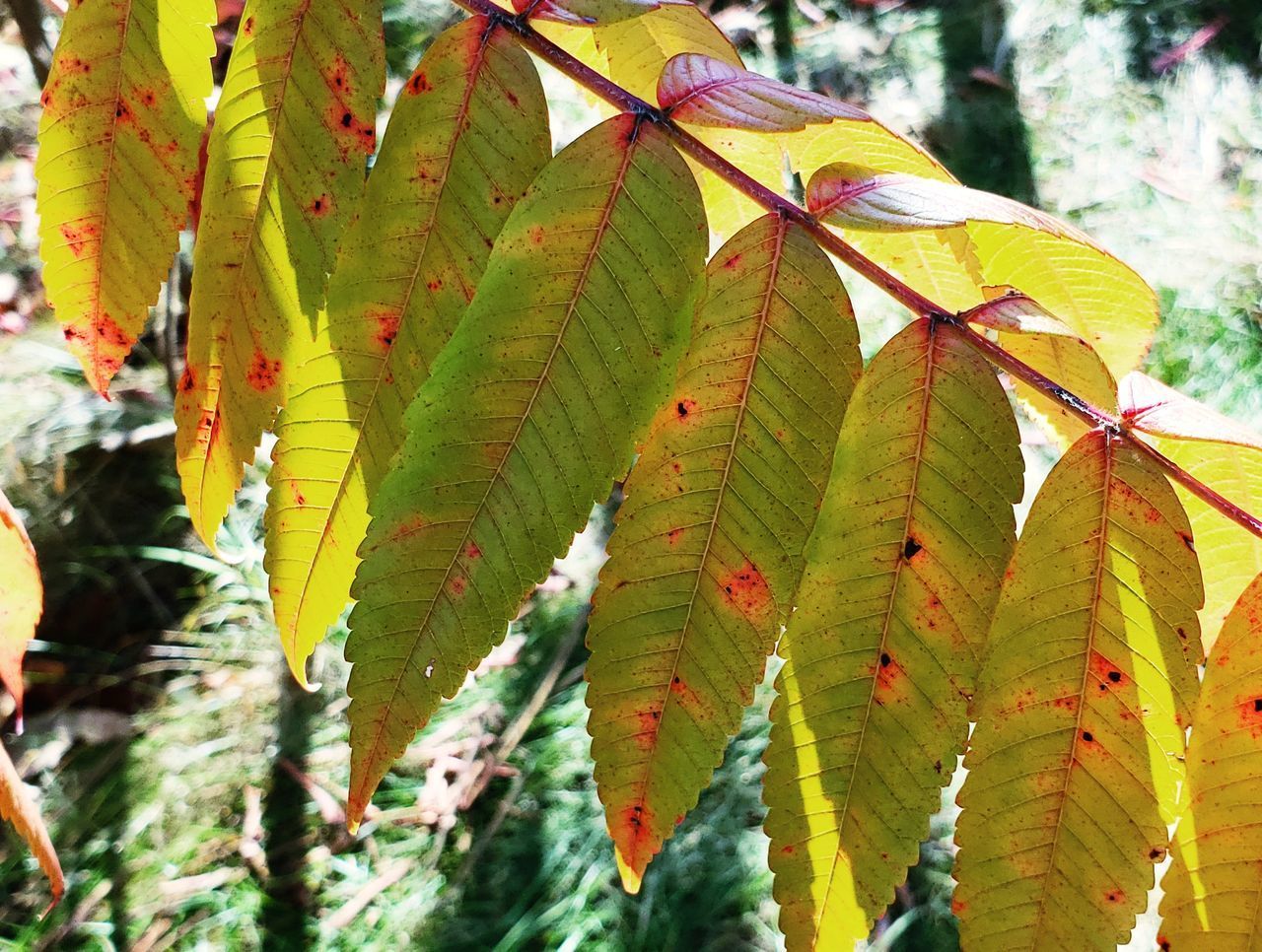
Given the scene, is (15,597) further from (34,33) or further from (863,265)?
(34,33)

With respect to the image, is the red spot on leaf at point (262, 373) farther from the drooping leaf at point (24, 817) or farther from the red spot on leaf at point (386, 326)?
the drooping leaf at point (24, 817)

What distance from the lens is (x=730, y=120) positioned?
803 millimetres

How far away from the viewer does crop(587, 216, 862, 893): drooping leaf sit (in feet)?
2.67

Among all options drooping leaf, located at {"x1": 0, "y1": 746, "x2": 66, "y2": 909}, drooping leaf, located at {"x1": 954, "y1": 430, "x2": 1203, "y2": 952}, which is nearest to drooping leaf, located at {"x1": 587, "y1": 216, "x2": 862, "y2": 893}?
drooping leaf, located at {"x1": 954, "y1": 430, "x2": 1203, "y2": 952}

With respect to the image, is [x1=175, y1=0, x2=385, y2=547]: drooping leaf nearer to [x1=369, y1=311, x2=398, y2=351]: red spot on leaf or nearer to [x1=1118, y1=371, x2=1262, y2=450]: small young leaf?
[x1=369, y1=311, x2=398, y2=351]: red spot on leaf

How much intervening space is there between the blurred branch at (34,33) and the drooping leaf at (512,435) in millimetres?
1221

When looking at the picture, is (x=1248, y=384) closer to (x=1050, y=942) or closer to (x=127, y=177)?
(x=1050, y=942)

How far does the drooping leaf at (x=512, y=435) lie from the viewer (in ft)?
2.59

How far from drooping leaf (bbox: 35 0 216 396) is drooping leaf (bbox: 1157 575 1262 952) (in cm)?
95

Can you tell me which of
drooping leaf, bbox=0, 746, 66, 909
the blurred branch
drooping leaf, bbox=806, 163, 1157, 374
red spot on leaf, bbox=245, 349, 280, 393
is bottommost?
drooping leaf, bbox=0, 746, 66, 909

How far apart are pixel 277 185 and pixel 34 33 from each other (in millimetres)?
1093

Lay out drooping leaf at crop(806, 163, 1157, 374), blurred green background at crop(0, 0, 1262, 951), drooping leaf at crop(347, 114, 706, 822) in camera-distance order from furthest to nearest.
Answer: blurred green background at crop(0, 0, 1262, 951)
drooping leaf at crop(806, 163, 1157, 374)
drooping leaf at crop(347, 114, 706, 822)

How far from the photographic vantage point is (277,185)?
0.85 m

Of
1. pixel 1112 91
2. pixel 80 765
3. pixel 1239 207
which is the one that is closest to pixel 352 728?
pixel 80 765
